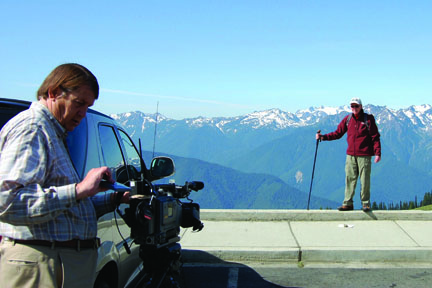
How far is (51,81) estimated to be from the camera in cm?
235

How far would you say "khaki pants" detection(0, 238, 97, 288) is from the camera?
2.23m

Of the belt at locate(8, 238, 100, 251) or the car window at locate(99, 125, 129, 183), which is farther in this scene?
the car window at locate(99, 125, 129, 183)

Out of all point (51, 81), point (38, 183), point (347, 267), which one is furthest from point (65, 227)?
point (347, 267)

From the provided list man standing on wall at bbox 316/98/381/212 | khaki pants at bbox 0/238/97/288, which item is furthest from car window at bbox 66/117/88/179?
man standing on wall at bbox 316/98/381/212

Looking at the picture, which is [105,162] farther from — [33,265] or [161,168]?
[33,265]

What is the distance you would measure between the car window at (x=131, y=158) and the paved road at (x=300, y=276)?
242 cm

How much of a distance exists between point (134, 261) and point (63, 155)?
1.99 m

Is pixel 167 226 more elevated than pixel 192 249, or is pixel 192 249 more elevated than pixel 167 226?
pixel 167 226

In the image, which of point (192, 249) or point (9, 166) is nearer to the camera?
point (9, 166)

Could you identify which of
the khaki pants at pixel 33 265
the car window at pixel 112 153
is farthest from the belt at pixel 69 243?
the car window at pixel 112 153

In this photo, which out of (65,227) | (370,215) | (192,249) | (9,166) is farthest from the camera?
(370,215)

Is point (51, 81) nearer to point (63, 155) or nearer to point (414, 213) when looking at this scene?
point (63, 155)

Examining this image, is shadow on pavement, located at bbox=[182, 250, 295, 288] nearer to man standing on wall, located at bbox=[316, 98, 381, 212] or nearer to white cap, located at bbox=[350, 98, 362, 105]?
man standing on wall, located at bbox=[316, 98, 381, 212]

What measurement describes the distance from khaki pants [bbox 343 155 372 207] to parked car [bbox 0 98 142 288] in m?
6.14
